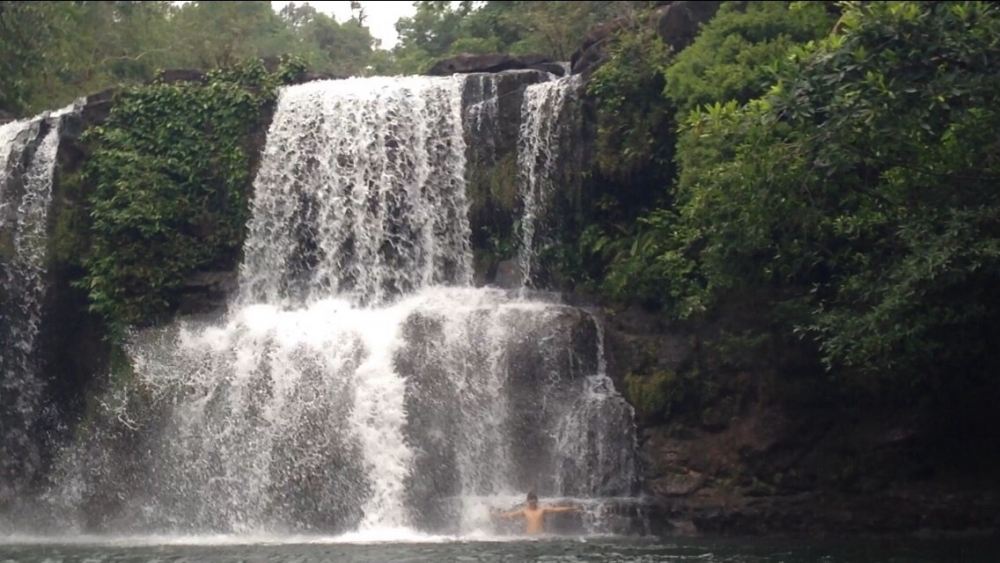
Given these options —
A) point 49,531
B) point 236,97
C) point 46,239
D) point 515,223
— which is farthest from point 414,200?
point 49,531

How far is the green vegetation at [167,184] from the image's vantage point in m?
24.6

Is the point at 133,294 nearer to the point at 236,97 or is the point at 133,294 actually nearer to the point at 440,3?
the point at 236,97

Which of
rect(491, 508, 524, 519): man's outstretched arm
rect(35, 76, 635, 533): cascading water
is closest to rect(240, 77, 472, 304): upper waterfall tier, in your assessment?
rect(35, 76, 635, 533): cascading water

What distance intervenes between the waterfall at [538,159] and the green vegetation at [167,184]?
5224mm

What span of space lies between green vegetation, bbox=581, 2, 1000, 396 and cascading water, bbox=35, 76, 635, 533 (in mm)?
2648

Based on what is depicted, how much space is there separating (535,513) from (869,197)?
6.20 meters

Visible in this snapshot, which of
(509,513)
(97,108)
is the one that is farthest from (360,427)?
(97,108)

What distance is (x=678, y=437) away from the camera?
67.9 ft

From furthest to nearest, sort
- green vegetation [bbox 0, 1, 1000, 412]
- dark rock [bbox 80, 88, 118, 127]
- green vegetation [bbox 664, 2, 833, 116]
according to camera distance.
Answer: dark rock [bbox 80, 88, 118, 127] < green vegetation [bbox 664, 2, 833, 116] < green vegetation [bbox 0, 1, 1000, 412]

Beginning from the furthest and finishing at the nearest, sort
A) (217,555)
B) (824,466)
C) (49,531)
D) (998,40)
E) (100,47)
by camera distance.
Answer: (100,47)
(49,531)
(824,466)
(217,555)
(998,40)

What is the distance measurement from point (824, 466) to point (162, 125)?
46.7ft

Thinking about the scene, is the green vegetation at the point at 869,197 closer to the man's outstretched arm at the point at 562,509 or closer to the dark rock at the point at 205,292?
the man's outstretched arm at the point at 562,509

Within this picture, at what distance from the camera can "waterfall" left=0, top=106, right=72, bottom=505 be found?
23328 millimetres

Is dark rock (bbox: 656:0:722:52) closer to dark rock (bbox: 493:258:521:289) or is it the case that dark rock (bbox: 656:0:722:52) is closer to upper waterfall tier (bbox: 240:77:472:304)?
upper waterfall tier (bbox: 240:77:472:304)
